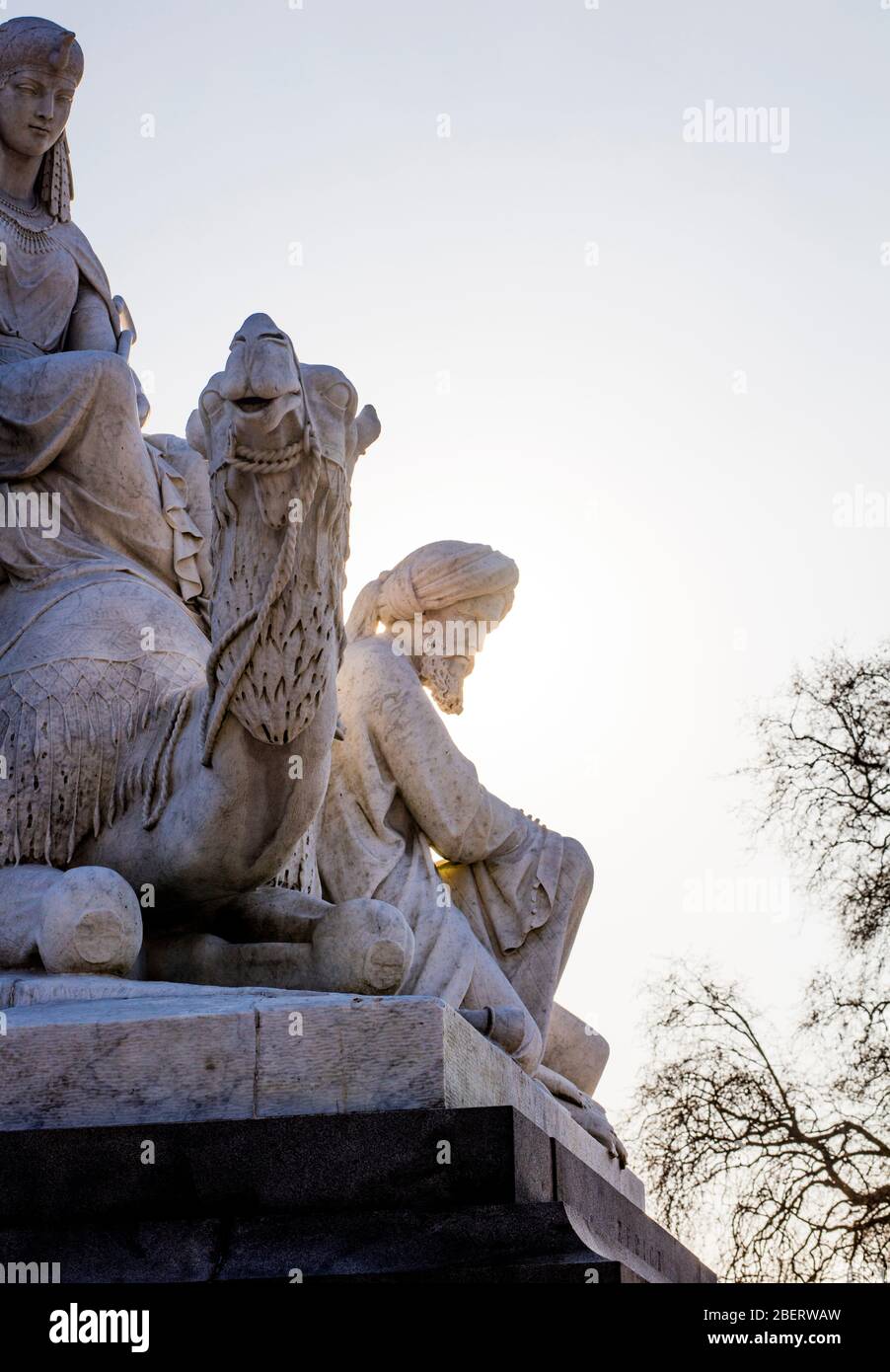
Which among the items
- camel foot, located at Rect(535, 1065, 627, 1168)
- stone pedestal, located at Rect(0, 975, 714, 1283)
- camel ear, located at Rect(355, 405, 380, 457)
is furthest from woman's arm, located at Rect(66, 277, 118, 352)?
camel foot, located at Rect(535, 1065, 627, 1168)

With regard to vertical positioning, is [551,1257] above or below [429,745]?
below

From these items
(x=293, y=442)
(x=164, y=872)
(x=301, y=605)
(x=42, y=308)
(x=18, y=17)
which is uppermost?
(x=18, y=17)

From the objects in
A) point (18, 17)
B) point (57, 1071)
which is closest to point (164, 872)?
point (57, 1071)

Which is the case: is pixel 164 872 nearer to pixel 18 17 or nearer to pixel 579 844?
pixel 579 844

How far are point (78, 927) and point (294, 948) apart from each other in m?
0.62

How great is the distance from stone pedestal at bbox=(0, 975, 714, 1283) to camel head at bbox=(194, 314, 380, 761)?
70 centimetres

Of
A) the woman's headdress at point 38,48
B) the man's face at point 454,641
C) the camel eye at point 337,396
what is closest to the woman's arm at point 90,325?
the woman's headdress at point 38,48

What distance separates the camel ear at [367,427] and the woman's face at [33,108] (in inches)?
78.9

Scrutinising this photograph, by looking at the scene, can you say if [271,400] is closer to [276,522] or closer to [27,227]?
[276,522]

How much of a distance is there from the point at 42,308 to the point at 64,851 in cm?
194

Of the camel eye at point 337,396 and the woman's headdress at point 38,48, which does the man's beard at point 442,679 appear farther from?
the camel eye at point 337,396

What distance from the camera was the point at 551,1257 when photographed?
363 cm

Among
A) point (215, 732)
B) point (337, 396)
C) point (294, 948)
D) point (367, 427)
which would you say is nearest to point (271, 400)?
point (337, 396)

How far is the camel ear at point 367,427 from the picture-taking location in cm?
466
